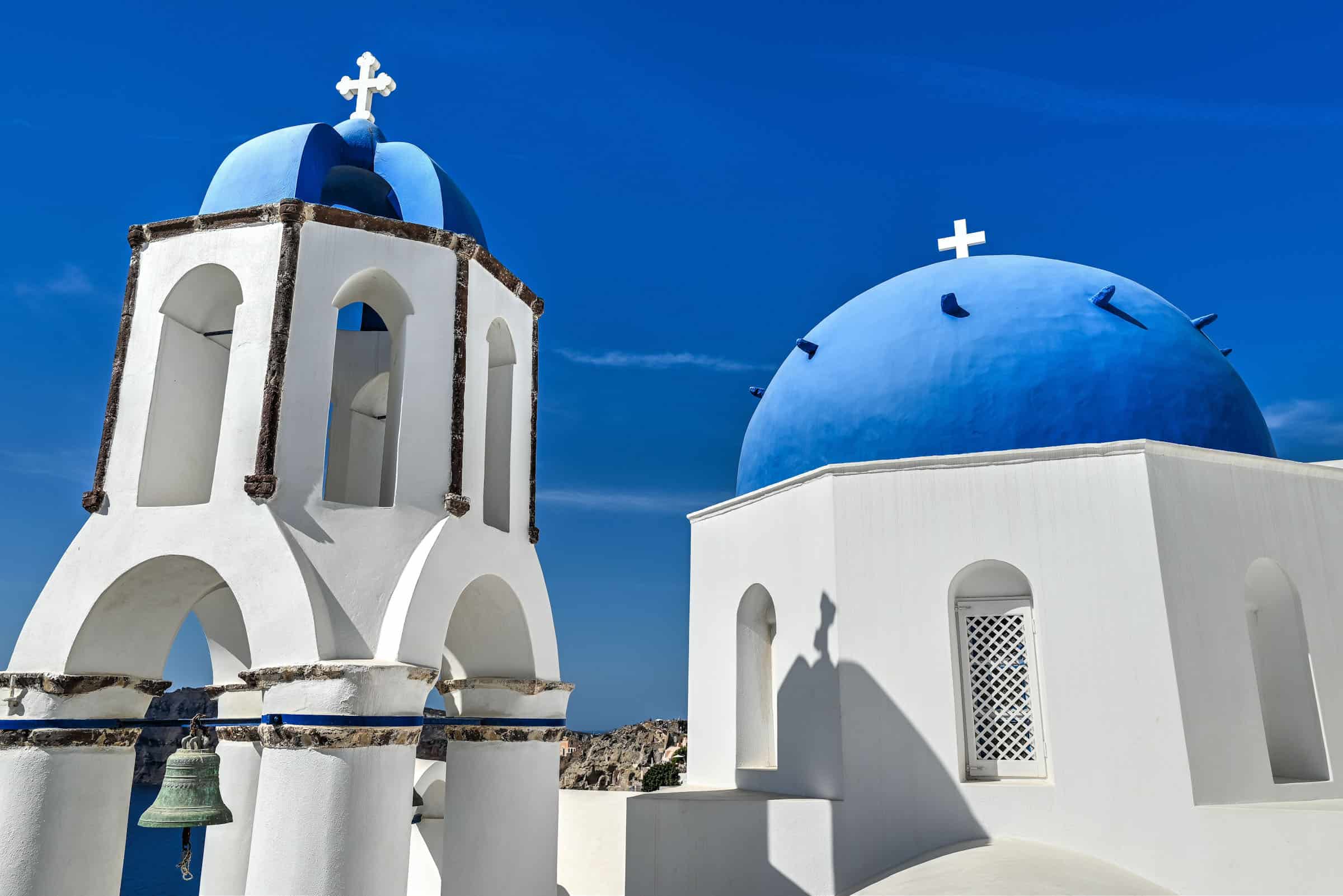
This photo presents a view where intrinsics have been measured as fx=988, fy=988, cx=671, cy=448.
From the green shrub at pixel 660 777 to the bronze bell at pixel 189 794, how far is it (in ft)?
35.5

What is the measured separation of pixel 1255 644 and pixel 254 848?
789 centimetres

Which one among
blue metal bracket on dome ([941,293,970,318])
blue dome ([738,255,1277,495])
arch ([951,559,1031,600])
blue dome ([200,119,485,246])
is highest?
blue dome ([200,119,485,246])

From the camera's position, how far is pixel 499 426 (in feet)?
25.3

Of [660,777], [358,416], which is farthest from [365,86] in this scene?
[660,777]

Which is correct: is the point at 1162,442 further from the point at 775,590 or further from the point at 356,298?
the point at 356,298

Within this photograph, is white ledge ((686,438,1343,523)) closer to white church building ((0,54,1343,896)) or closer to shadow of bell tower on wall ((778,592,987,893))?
white church building ((0,54,1343,896))

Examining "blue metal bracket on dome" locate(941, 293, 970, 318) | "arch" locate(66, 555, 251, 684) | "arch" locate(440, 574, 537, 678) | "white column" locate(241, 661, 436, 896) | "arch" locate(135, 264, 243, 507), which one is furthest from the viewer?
"blue metal bracket on dome" locate(941, 293, 970, 318)

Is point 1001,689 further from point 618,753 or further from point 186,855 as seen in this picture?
point 618,753

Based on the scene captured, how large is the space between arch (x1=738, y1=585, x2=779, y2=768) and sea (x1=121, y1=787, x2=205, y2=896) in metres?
9.19

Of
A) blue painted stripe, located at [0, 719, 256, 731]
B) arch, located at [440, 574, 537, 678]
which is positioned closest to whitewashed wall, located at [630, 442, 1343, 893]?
arch, located at [440, 574, 537, 678]

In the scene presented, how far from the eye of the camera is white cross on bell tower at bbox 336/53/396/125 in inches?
317

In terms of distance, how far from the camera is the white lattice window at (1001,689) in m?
7.53

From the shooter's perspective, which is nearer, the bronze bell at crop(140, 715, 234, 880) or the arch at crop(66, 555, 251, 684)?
the bronze bell at crop(140, 715, 234, 880)

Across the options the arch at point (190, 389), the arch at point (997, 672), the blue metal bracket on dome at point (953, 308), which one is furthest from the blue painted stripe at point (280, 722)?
the blue metal bracket on dome at point (953, 308)
